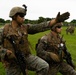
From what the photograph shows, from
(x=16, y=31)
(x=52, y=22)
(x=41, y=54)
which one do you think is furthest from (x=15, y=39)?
(x=41, y=54)

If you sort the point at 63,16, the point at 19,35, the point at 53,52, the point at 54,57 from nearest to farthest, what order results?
the point at 63,16
the point at 19,35
the point at 54,57
the point at 53,52

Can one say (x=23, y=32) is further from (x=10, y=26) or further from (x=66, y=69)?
(x=66, y=69)

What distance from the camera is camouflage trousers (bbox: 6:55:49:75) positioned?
10219 millimetres

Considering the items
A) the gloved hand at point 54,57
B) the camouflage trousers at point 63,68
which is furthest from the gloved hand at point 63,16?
the camouflage trousers at point 63,68

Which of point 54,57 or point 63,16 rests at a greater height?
point 63,16

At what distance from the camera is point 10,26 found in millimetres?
10359

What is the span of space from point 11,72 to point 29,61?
49cm

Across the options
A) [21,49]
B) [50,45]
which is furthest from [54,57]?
[21,49]

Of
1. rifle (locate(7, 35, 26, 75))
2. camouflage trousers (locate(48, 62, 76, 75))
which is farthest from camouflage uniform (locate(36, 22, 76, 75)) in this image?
rifle (locate(7, 35, 26, 75))

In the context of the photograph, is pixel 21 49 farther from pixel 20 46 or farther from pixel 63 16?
pixel 63 16

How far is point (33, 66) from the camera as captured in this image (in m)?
10.3

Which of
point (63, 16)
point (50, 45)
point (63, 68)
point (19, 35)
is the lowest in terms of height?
point (63, 68)

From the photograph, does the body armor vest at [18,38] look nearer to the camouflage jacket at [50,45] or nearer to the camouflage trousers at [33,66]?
the camouflage trousers at [33,66]

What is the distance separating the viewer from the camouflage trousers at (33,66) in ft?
33.5
